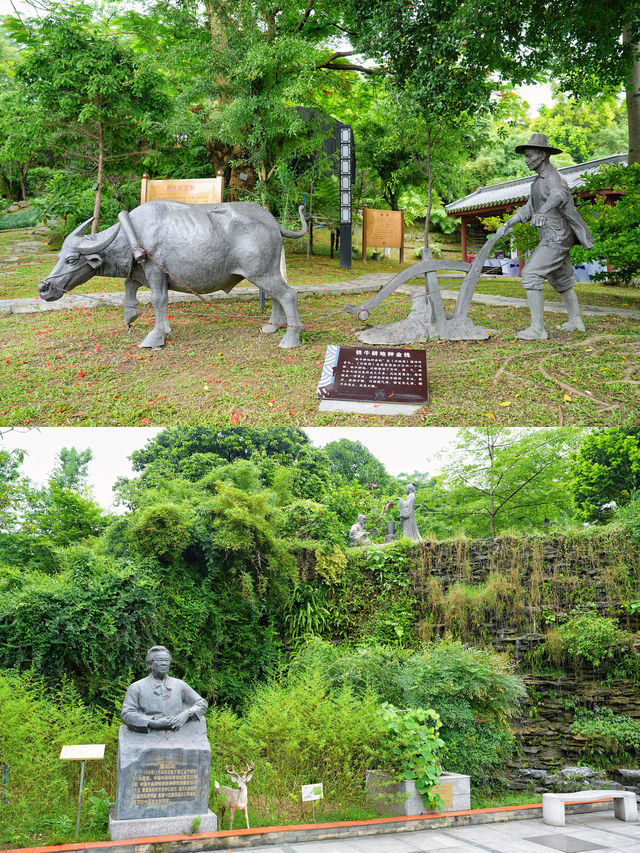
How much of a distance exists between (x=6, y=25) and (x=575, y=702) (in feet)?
49.1

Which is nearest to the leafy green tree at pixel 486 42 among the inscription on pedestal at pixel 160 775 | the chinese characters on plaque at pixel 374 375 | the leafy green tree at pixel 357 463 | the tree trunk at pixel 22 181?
the chinese characters on plaque at pixel 374 375

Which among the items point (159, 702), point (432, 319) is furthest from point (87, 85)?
point (159, 702)

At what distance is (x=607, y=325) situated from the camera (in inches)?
367

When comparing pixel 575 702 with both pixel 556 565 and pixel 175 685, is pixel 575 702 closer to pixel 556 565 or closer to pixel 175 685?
pixel 556 565

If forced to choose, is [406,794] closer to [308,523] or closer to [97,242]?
[308,523]

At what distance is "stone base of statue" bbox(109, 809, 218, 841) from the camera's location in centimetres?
554

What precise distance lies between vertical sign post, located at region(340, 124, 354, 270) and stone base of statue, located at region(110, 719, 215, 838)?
11.0 meters

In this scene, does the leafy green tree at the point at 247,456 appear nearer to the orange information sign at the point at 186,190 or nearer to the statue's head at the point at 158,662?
the orange information sign at the point at 186,190

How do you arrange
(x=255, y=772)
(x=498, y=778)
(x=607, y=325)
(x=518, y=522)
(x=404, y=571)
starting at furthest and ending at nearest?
(x=518, y=522), (x=404, y=571), (x=607, y=325), (x=498, y=778), (x=255, y=772)

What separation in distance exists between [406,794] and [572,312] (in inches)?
239

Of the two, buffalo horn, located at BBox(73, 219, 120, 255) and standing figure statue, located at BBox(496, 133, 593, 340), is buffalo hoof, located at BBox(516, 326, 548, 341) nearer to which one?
standing figure statue, located at BBox(496, 133, 593, 340)

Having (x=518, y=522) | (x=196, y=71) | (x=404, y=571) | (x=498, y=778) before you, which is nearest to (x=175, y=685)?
(x=498, y=778)

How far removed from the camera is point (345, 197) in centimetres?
1477

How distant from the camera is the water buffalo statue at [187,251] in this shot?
8.13 m
